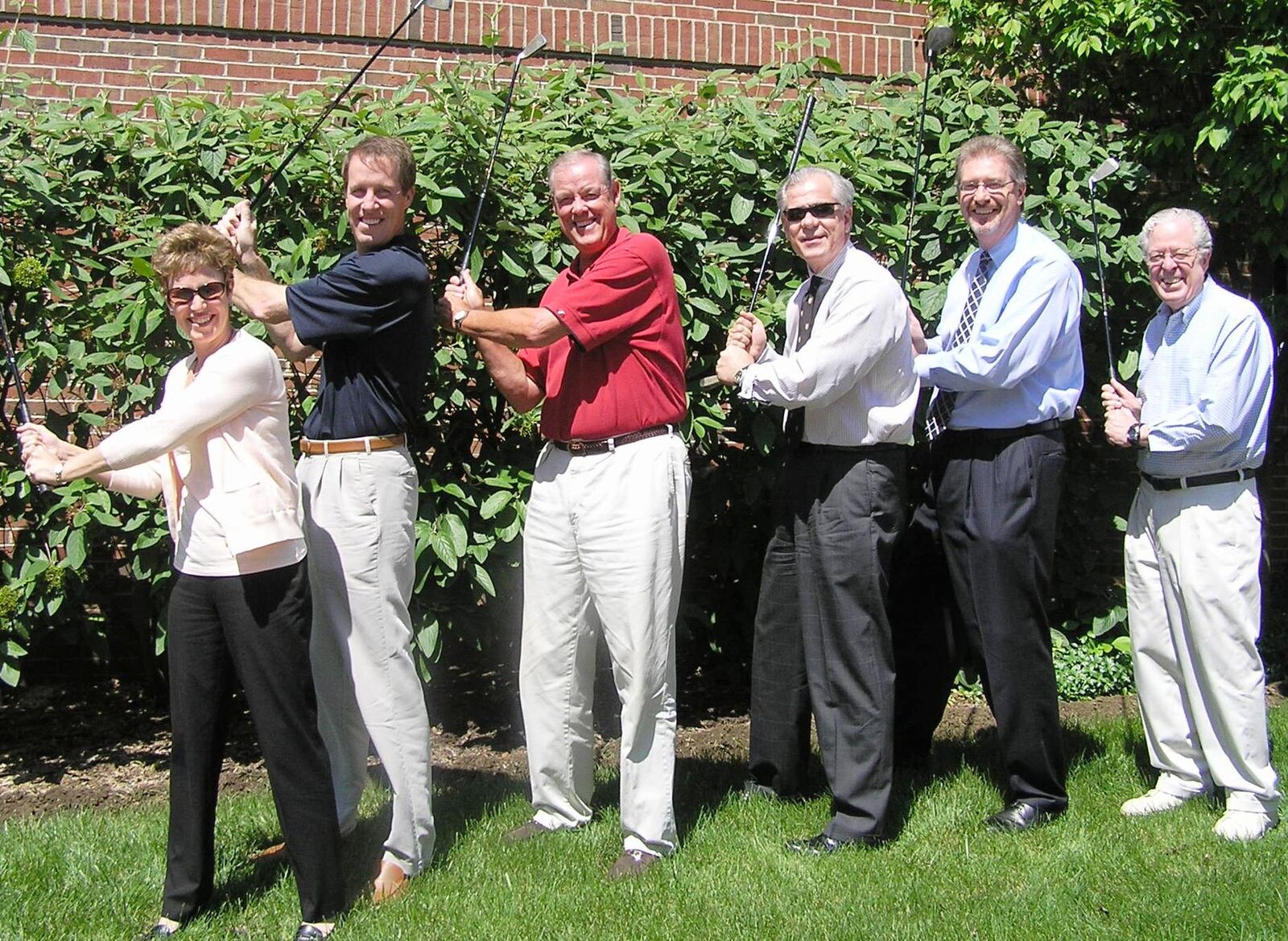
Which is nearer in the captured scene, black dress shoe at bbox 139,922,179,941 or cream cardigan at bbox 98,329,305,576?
cream cardigan at bbox 98,329,305,576

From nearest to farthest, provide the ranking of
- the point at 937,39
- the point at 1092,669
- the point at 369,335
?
the point at 369,335, the point at 937,39, the point at 1092,669

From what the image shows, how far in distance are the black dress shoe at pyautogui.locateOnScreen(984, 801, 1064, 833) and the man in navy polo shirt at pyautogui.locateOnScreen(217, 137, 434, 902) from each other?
1.68m

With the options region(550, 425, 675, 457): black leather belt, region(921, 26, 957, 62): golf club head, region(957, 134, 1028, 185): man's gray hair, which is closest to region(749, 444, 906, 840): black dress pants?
region(550, 425, 675, 457): black leather belt

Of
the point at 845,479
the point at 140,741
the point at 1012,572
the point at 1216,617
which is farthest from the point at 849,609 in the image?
the point at 140,741

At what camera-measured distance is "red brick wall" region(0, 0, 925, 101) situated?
6.22 metres

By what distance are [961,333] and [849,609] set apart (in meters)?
0.96

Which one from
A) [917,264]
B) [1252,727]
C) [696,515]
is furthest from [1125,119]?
[1252,727]

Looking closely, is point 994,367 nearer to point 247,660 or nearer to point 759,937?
point 759,937

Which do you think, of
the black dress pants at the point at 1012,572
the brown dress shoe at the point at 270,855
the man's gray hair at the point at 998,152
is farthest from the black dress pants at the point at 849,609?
the brown dress shoe at the point at 270,855

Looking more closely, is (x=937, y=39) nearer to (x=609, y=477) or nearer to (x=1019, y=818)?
(x=609, y=477)

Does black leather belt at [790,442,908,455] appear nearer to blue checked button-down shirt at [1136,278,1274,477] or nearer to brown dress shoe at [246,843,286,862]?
blue checked button-down shirt at [1136,278,1274,477]

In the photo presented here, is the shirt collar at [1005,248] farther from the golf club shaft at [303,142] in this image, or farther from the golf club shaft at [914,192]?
the golf club shaft at [303,142]

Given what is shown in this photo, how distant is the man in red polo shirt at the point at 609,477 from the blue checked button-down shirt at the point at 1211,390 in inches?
57.5

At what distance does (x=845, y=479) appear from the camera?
3936 millimetres
